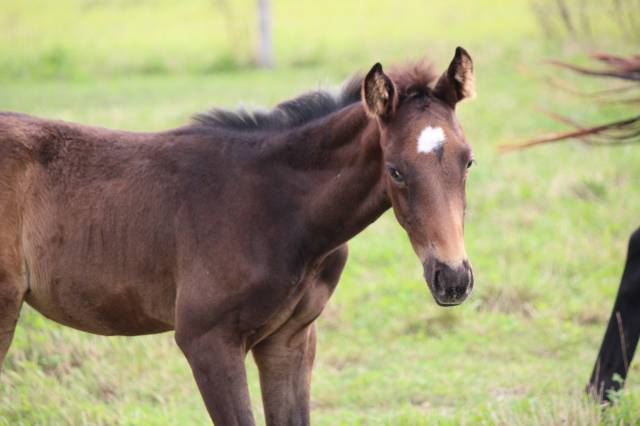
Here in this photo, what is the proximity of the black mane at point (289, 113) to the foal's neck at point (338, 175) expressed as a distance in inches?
5.0

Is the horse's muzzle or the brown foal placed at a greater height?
the brown foal

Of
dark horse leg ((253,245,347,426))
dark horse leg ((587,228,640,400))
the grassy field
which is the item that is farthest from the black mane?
dark horse leg ((587,228,640,400))

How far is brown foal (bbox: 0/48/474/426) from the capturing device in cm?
433

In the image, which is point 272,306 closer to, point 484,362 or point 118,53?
point 484,362

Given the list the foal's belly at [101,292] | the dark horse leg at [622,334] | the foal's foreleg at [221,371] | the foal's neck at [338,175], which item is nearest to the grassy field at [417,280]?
the dark horse leg at [622,334]

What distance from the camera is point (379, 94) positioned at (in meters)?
4.08

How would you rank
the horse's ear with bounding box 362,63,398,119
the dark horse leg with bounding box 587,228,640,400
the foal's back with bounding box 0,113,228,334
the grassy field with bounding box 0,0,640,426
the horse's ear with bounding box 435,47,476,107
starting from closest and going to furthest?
the horse's ear with bounding box 362,63,398,119 < the horse's ear with bounding box 435,47,476,107 < the foal's back with bounding box 0,113,228,334 < the dark horse leg with bounding box 587,228,640,400 < the grassy field with bounding box 0,0,640,426

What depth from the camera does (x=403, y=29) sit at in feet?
60.8

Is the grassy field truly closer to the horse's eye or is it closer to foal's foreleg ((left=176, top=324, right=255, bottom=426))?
the horse's eye

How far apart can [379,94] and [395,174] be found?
1.11 ft

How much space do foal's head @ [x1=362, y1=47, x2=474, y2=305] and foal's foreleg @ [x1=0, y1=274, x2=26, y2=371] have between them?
1.83 metres

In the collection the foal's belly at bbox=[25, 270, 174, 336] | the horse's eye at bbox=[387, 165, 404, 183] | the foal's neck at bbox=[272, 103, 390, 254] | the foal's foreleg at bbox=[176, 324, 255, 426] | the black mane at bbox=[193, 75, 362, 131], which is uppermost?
the black mane at bbox=[193, 75, 362, 131]

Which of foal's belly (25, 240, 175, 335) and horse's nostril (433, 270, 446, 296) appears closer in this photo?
horse's nostril (433, 270, 446, 296)

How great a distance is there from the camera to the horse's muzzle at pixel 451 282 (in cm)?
380
